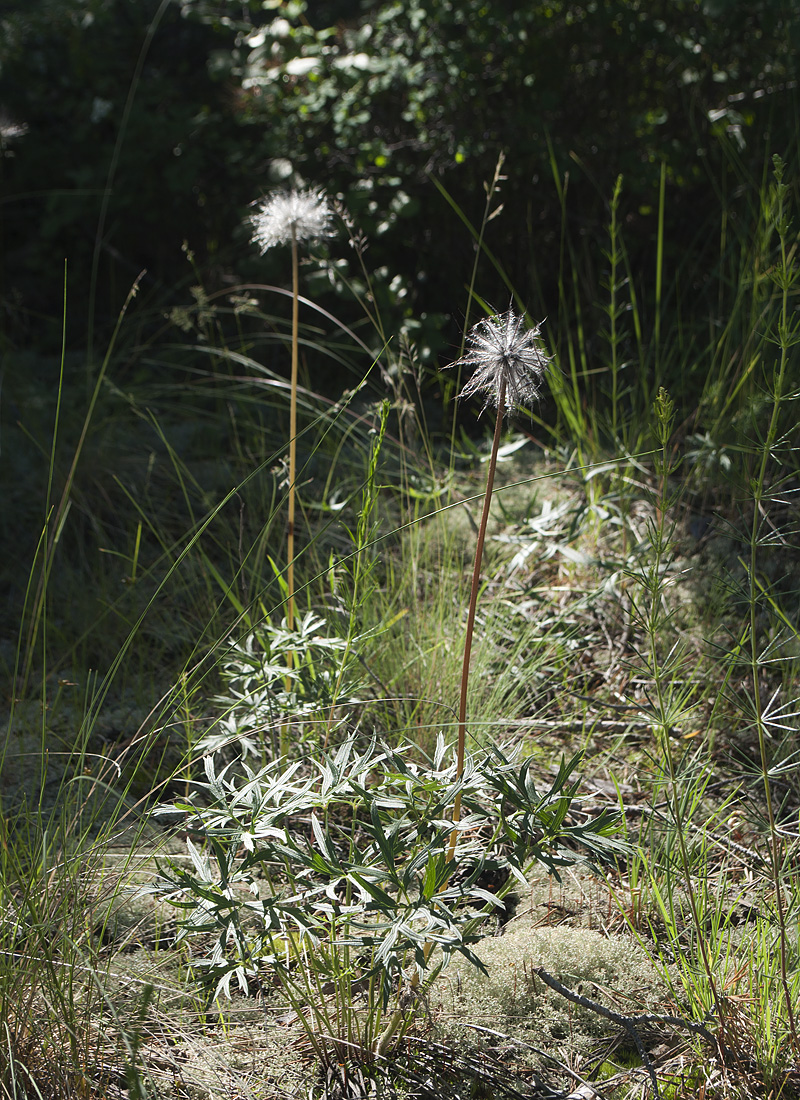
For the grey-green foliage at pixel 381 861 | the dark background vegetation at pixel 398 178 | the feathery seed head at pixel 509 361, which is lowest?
the grey-green foliage at pixel 381 861

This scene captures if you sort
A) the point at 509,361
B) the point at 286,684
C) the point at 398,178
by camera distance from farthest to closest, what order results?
the point at 398,178 → the point at 286,684 → the point at 509,361

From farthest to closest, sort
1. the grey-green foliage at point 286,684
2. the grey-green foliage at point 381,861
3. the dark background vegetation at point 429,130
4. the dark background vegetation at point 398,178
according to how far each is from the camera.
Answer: the dark background vegetation at point 429,130
the dark background vegetation at point 398,178
the grey-green foliage at point 286,684
the grey-green foliage at point 381,861

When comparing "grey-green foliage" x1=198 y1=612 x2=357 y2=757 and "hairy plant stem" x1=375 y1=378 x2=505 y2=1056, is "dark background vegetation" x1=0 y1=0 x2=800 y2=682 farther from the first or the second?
"hairy plant stem" x1=375 y1=378 x2=505 y2=1056

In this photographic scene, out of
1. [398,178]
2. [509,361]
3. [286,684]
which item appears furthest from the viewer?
[398,178]

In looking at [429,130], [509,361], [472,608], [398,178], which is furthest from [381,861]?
[429,130]

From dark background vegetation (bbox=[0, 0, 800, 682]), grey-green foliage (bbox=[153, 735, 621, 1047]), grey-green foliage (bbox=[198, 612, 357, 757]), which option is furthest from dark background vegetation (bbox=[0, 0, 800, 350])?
grey-green foliage (bbox=[153, 735, 621, 1047])

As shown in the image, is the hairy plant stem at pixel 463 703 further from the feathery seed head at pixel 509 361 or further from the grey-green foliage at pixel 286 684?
the grey-green foliage at pixel 286 684

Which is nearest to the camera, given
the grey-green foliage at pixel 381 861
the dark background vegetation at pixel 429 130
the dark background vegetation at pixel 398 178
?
the grey-green foliage at pixel 381 861

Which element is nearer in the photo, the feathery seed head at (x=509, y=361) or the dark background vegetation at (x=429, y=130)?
the feathery seed head at (x=509, y=361)

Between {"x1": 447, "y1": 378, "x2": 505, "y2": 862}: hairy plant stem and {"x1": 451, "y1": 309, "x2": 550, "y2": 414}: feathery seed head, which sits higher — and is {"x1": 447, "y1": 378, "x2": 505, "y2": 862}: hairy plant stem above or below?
below

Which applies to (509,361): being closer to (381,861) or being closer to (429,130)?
(381,861)

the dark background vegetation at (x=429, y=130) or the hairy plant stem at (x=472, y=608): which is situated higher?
the dark background vegetation at (x=429, y=130)

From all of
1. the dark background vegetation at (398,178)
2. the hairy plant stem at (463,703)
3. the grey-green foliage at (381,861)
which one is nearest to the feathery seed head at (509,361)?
the hairy plant stem at (463,703)

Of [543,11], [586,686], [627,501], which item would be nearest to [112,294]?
[543,11]
